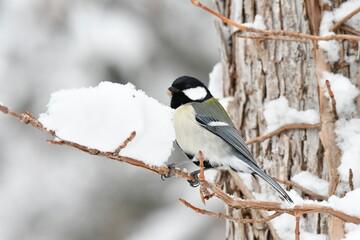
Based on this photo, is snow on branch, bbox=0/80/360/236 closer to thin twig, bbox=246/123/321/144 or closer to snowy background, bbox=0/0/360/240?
thin twig, bbox=246/123/321/144

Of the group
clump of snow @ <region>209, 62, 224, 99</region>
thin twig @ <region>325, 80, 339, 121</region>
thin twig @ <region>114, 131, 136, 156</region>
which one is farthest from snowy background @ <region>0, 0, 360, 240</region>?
thin twig @ <region>114, 131, 136, 156</region>

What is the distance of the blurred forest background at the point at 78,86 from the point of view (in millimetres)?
5699

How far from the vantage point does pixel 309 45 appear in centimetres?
289

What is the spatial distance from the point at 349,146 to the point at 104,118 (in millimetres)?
1383

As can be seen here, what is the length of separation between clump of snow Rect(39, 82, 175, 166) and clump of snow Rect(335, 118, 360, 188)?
116cm

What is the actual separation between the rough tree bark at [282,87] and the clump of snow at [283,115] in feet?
0.10

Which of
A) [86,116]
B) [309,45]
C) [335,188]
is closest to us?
[86,116]

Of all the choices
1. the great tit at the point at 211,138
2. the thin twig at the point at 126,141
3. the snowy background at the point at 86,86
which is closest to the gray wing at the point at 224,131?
the great tit at the point at 211,138

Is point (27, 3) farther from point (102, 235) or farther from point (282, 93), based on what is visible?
point (282, 93)

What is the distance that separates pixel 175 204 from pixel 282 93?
297 centimetres

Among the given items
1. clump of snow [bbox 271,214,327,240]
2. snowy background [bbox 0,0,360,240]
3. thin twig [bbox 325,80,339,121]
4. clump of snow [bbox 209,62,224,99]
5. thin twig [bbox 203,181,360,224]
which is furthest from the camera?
snowy background [bbox 0,0,360,240]

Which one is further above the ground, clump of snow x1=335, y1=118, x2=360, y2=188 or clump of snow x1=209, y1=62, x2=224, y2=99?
clump of snow x1=209, y1=62, x2=224, y2=99

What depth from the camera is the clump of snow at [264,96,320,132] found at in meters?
2.85

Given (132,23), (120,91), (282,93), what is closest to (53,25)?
(132,23)
